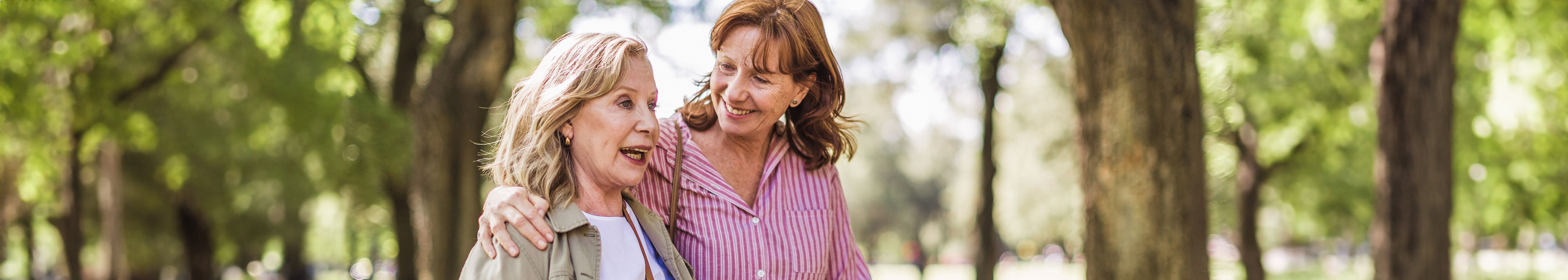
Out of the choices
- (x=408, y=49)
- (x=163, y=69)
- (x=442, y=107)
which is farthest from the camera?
(x=163, y=69)

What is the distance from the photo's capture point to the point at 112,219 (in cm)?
1554

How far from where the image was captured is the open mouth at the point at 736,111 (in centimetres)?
244

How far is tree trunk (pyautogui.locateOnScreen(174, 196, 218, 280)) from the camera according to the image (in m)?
20.6

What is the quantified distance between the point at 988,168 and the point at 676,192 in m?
11.9

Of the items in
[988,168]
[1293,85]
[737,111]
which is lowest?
[737,111]

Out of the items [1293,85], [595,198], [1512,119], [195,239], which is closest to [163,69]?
[195,239]

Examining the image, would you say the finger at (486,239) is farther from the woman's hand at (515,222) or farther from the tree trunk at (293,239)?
the tree trunk at (293,239)

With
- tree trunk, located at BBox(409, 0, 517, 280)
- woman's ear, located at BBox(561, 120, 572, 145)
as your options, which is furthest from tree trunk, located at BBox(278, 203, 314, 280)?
woman's ear, located at BBox(561, 120, 572, 145)

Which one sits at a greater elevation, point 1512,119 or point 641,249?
point 1512,119

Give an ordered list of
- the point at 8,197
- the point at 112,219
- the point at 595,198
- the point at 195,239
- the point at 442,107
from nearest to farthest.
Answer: the point at 595,198
the point at 442,107
the point at 112,219
the point at 8,197
the point at 195,239

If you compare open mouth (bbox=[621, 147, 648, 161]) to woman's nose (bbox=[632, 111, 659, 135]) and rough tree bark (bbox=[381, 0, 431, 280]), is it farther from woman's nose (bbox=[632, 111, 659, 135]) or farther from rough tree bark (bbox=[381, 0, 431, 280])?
rough tree bark (bbox=[381, 0, 431, 280])

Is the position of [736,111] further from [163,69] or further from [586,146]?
[163,69]

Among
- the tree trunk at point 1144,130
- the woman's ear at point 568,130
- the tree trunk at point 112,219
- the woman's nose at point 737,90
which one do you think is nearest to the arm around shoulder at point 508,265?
the woman's ear at point 568,130

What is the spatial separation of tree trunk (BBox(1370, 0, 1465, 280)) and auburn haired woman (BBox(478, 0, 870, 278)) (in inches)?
285
